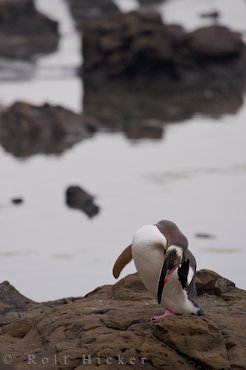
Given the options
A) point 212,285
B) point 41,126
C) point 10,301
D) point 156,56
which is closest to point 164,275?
point 212,285

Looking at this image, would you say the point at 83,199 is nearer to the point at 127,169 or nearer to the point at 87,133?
the point at 127,169

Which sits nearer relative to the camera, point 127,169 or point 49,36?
point 127,169

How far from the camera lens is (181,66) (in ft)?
103

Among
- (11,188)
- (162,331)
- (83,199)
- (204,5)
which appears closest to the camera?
(162,331)

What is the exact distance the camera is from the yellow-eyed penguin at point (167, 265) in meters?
8.05

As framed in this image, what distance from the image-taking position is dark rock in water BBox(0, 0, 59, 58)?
39109 mm

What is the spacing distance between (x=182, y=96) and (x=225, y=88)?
150 cm

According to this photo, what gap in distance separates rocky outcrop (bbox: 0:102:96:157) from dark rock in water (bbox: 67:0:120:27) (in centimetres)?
1970

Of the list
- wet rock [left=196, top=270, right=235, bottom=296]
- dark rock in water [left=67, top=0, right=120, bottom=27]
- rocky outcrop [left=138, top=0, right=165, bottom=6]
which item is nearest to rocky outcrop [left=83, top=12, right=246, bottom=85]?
dark rock in water [left=67, top=0, right=120, bottom=27]

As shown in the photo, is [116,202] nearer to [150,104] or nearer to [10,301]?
[10,301]

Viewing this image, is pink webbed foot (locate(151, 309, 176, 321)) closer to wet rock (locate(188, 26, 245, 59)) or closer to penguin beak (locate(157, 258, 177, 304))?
penguin beak (locate(157, 258, 177, 304))

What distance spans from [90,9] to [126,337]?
4133 cm

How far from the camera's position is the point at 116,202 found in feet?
58.6

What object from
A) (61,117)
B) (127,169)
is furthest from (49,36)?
(127,169)
